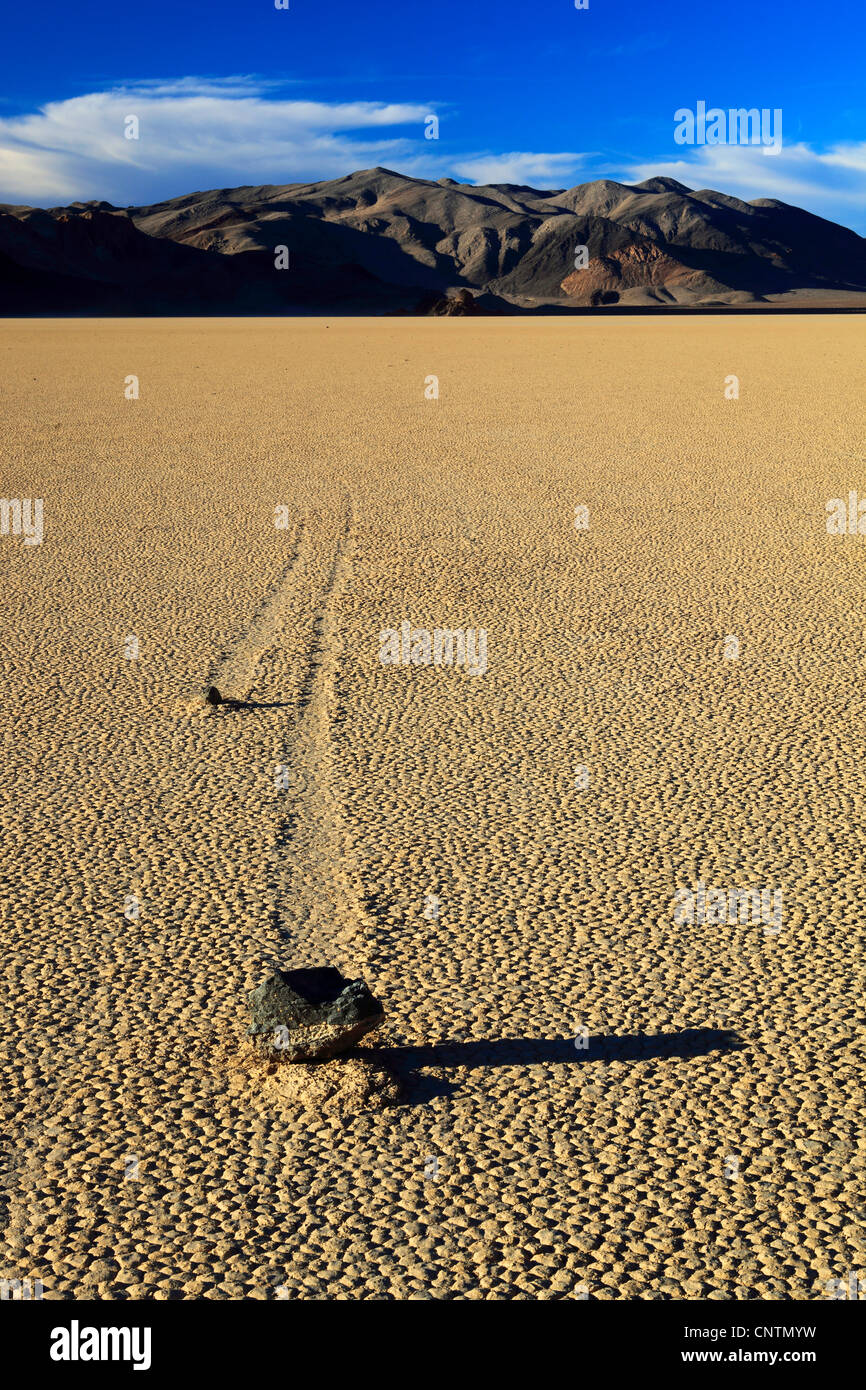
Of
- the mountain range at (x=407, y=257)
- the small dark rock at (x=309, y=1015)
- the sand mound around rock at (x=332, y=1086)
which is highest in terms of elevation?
the mountain range at (x=407, y=257)

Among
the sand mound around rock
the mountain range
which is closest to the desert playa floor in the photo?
the sand mound around rock

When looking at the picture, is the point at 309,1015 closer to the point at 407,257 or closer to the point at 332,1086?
the point at 332,1086

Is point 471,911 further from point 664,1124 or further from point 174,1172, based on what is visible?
point 174,1172

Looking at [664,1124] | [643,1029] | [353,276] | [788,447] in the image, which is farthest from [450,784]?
[353,276]

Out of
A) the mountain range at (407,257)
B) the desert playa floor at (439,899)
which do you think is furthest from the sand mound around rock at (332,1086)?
the mountain range at (407,257)

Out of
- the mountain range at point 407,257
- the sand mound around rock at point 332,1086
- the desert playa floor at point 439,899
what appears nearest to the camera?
the desert playa floor at point 439,899

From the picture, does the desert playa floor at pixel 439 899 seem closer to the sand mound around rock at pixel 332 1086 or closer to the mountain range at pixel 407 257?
the sand mound around rock at pixel 332 1086

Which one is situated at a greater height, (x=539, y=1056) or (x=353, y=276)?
(x=353, y=276)
